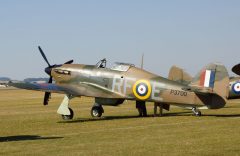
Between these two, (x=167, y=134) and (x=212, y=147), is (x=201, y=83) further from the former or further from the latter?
(x=212, y=147)

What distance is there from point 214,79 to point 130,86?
142 inches

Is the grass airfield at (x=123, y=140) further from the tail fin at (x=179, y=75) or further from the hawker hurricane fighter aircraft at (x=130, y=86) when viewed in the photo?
the tail fin at (x=179, y=75)

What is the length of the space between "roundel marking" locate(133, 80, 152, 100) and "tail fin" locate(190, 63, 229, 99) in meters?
1.91

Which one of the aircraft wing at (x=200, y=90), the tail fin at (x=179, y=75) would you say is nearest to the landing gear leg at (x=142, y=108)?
the tail fin at (x=179, y=75)

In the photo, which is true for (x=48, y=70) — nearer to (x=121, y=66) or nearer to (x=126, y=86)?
(x=121, y=66)

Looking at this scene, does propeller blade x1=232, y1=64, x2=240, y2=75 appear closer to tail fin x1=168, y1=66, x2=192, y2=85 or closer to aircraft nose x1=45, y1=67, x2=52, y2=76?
tail fin x1=168, y1=66, x2=192, y2=85

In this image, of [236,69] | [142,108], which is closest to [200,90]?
[142,108]

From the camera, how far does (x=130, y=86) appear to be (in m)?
21.1

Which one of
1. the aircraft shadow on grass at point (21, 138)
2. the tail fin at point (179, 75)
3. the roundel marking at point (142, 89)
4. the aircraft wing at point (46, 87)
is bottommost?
the aircraft shadow on grass at point (21, 138)

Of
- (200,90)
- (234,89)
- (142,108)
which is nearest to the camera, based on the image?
(200,90)

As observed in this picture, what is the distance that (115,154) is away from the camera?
1031 centimetres

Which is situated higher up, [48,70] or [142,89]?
[48,70]

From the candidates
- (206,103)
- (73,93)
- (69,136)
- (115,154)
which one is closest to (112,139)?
(69,136)

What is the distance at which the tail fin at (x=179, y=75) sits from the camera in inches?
928
